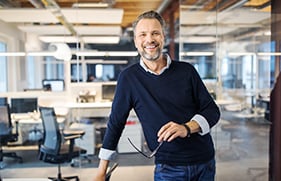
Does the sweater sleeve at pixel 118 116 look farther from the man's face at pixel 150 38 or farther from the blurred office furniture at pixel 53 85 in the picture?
the blurred office furniture at pixel 53 85

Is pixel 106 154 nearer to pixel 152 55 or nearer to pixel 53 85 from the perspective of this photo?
pixel 152 55

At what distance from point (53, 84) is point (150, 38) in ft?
16.0

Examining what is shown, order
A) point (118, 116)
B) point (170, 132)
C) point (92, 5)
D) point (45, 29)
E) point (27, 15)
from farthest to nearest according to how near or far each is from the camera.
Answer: point (45, 29), point (92, 5), point (27, 15), point (118, 116), point (170, 132)

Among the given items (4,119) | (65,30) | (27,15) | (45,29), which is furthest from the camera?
(65,30)

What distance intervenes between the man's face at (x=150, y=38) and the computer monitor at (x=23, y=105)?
14.7ft

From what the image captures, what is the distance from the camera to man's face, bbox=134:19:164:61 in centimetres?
138

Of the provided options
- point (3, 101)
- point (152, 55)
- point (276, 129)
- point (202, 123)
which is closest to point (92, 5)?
point (3, 101)

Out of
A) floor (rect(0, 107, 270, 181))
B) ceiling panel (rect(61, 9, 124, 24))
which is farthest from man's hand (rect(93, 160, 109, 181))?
ceiling panel (rect(61, 9, 124, 24))

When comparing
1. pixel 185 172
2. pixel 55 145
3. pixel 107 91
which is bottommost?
pixel 55 145

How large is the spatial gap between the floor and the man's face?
284cm

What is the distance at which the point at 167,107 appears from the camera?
4.56 ft

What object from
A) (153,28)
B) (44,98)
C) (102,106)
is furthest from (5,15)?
(153,28)

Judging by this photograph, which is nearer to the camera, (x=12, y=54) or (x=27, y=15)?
(x=27, y=15)

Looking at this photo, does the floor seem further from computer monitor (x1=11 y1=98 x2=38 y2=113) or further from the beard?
the beard
